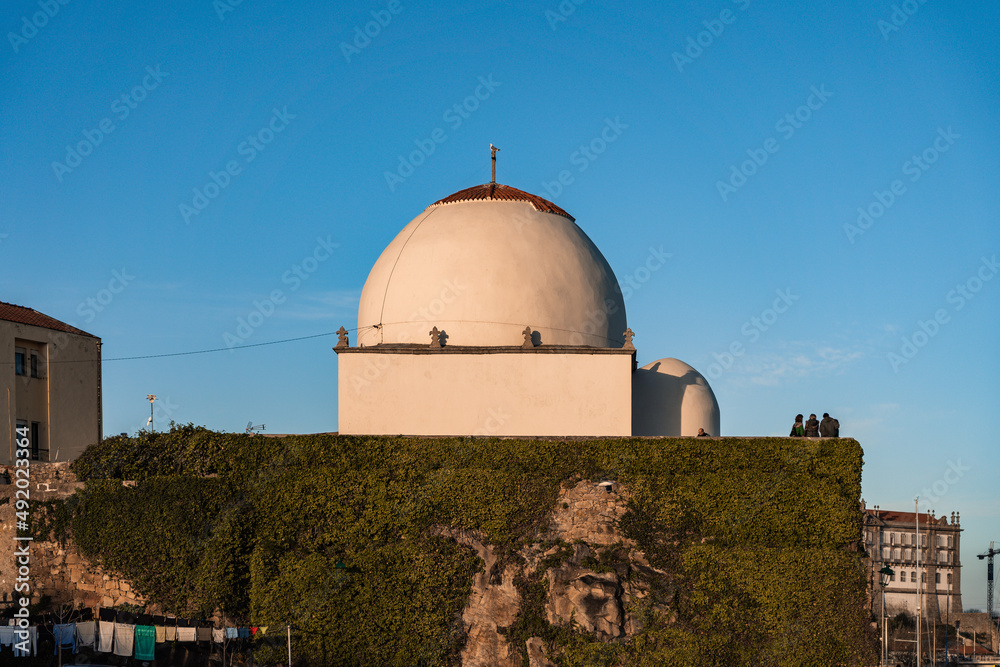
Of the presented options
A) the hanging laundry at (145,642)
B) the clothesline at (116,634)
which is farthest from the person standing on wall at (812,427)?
the hanging laundry at (145,642)

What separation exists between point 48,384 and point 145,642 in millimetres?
13802

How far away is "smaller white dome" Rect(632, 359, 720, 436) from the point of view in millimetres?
29406

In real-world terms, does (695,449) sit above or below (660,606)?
above

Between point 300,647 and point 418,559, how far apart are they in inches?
131

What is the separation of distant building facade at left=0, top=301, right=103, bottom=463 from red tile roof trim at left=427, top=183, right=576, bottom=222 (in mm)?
13351

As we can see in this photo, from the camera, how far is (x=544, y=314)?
2878cm

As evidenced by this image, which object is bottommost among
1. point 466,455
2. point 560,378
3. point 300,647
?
point 300,647

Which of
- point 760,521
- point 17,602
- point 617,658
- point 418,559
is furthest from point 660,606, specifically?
point 17,602

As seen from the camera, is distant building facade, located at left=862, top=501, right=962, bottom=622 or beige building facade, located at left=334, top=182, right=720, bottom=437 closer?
beige building facade, located at left=334, top=182, right=720, bottom=437

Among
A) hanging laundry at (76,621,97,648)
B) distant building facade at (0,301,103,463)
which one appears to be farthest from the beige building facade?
distant building facade at (0,301,103,463)

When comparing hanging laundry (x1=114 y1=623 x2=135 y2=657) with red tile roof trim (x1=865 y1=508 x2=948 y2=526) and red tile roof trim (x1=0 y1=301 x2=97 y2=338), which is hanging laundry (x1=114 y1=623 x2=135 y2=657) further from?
red tile roof trim (x1=865 y1=508 x2=948 y2=526)

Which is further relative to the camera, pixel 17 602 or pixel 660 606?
pixel 17 602

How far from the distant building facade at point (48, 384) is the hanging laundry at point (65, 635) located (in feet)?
33.4

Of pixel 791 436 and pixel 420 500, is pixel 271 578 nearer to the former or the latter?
pixel 420 500
